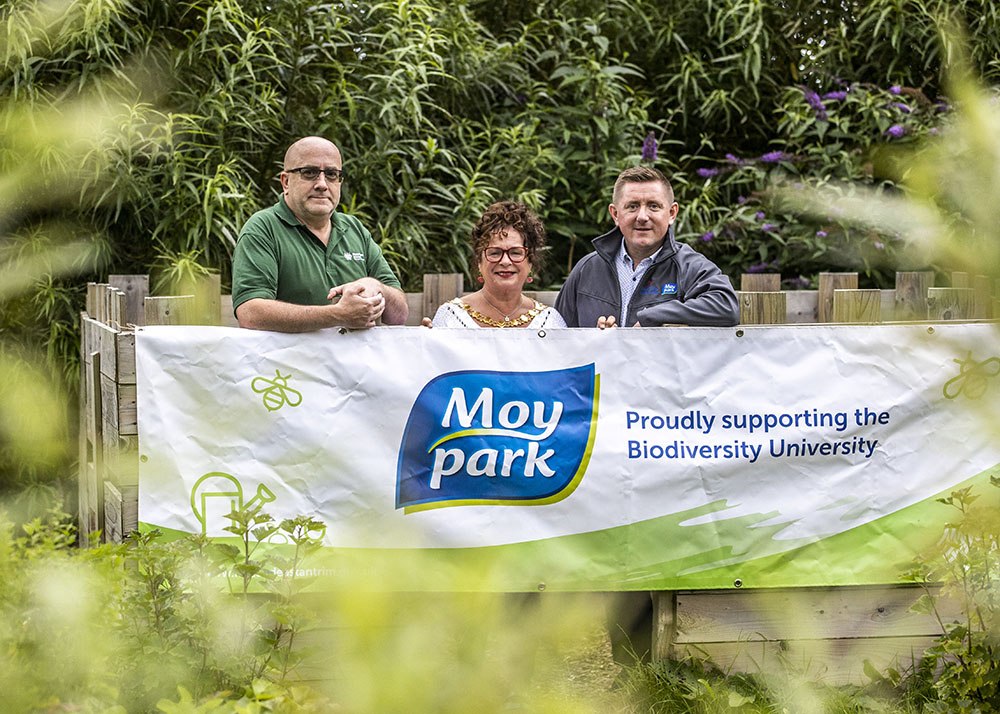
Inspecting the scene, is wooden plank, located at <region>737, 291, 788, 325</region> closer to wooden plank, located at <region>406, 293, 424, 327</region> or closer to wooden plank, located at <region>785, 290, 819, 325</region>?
wooden plank, located at <region>785, 290, 819, 325</region>

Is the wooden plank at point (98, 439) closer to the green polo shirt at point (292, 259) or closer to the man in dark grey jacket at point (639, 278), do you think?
the green polo shirt at point (292, 259)

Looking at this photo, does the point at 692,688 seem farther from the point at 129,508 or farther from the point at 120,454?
the point at 120,454

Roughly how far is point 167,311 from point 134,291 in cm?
54

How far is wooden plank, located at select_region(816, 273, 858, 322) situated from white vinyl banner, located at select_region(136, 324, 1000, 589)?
0.67m

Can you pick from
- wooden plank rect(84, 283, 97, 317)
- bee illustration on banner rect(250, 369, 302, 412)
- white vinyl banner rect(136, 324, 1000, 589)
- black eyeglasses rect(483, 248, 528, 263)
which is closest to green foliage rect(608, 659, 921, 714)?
white vinyl banner rect(136, 324, 1000, 589)

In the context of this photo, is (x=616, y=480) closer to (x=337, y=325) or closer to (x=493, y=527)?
(x=493, y=527)

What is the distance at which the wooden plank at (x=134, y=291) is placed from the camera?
363cm

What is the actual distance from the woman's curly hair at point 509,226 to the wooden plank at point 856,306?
1177 mm

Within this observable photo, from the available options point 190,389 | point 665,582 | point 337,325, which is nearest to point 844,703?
point 665,582

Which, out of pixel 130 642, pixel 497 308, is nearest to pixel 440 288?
pixel 497 308

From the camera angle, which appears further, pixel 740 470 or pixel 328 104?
pixel 328 104

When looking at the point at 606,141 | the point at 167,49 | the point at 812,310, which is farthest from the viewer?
the point at 606,141

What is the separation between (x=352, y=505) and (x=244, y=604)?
2166 millimetres

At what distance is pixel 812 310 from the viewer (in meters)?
3.94
